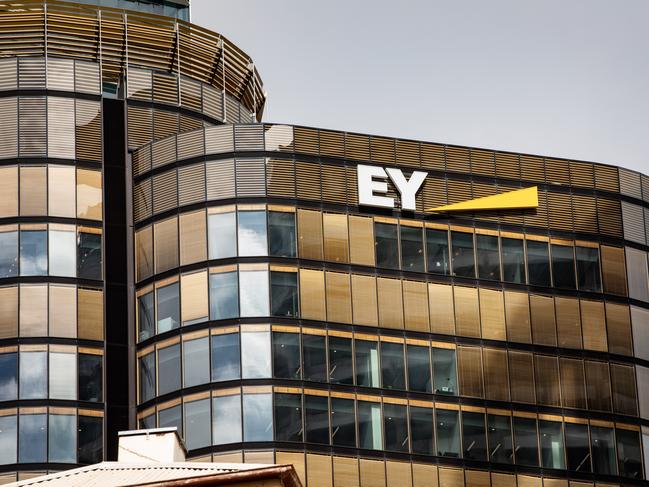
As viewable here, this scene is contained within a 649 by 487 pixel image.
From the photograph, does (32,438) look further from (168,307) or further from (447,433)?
(447,433)

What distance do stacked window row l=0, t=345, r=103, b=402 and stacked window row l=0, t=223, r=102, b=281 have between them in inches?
175

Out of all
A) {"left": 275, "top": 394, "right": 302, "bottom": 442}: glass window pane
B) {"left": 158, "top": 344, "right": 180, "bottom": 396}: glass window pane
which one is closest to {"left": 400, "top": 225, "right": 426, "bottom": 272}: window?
{"left": 275, "top": 394, "right": 302, "bottom": 442}: glass window pane

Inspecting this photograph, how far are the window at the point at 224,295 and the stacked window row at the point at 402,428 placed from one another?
14.6 feet

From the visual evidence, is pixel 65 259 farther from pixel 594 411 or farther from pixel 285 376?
pixel 594 411

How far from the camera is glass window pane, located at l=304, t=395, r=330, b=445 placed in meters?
104

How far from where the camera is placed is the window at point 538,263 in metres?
112

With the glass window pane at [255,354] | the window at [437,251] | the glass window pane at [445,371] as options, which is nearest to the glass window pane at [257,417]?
the glass window pane at [255,354]

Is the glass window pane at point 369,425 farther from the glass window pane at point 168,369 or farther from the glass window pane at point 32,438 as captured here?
the glass window pane at point 32,438

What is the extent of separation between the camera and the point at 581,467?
109000 mm

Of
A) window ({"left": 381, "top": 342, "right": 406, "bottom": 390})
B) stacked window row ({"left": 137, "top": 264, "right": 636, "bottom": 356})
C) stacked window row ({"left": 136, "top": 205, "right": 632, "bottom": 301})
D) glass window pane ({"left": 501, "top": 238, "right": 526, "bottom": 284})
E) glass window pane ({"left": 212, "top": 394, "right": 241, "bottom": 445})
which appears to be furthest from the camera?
glass window pane ({"left": 501, "top": 238, "right": 526, "bottom": 284})

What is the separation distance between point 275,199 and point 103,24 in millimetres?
16885

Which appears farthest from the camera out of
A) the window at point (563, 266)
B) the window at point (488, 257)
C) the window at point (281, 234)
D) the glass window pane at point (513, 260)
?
the window at point (563, 266)

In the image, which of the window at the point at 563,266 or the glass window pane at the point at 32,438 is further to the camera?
the window at the point at 563,266

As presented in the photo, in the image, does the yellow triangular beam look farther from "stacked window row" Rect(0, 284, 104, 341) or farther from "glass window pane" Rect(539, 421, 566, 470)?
"stacked window row" Rect(0, 284, 104, 341)
